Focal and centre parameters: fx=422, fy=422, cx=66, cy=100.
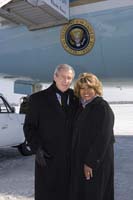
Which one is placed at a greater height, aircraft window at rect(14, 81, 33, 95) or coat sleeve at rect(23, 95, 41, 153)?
aircraft window at rect(14, 81, 33, 95)

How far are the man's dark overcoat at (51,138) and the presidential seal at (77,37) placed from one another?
12.0 ft

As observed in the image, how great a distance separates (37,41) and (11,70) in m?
1.08

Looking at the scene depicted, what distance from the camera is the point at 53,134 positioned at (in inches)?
152

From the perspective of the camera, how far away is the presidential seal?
24.3ft

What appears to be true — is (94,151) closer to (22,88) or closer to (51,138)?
(51,138)

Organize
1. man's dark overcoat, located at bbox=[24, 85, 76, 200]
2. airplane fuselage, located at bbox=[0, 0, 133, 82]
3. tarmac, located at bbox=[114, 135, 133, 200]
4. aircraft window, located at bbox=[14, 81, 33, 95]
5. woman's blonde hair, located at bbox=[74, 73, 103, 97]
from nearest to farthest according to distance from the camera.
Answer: woman's blonde hair, located at bbox=[74, 73, 103, 97]
man's dark overcoat, located at bbox=[24, 85, 76, 200]
tarmac, located at bbox=[114, 135, 133, 200]
airplane fuselage, located at bbox=[0, 0, 133, 82]
aircraft window, located at bbox=[14, 81, 33, 95]

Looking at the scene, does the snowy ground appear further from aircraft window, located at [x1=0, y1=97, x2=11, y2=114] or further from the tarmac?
aircraft window, located at [x1=0, y1=97, x2=11, y2=114]

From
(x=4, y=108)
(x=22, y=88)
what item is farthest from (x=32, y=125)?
(x=22, y=88)

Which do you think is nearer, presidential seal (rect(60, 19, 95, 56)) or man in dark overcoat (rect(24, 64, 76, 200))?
A: man in dark overcoat (rect(24, 64, 76, 200))

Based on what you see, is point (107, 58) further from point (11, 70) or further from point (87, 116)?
point (87, 116)

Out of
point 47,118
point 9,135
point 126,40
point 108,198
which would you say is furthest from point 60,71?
point 9,135

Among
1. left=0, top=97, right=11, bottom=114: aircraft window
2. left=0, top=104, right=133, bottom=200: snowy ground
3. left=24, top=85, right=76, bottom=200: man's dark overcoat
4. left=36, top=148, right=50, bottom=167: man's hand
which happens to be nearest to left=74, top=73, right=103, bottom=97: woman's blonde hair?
left=24, top=85, right=76, bottom=200: man's dark overcoat

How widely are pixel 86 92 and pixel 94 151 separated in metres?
0.54

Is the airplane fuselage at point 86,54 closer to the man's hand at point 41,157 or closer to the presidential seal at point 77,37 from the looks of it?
the presidential seal at point 77,37
